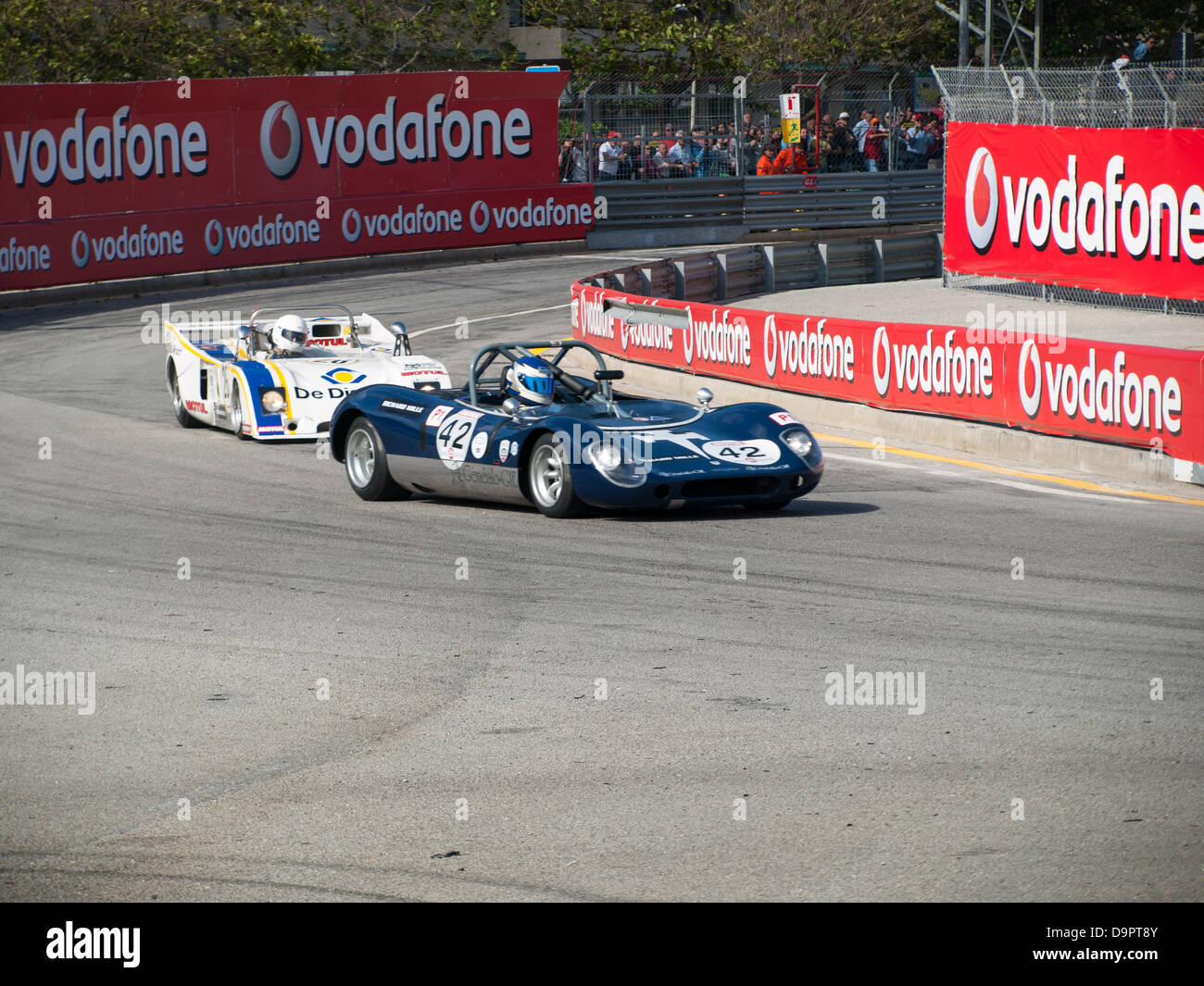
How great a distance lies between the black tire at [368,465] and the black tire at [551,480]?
1443 millimetres

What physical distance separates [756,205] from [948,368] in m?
19.8

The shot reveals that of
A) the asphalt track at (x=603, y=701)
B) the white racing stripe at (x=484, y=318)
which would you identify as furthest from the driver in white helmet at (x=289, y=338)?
the white racing stripe at (x=484, y=318)

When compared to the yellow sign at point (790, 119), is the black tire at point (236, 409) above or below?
below

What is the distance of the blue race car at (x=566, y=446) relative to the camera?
34.4 feet

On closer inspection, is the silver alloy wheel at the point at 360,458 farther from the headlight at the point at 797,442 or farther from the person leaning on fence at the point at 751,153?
the person leaning on fence at the point at 751,153

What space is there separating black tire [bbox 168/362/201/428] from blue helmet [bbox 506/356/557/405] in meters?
5.43

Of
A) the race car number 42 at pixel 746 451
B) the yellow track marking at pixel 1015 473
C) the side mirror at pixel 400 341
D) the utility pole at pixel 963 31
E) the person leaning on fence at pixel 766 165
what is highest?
the utility pole at pixel 963 31

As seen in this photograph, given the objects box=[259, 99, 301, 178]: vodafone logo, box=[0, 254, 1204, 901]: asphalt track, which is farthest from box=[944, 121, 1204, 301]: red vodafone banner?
box=[259, 99, 301, 178]: vodafone logo

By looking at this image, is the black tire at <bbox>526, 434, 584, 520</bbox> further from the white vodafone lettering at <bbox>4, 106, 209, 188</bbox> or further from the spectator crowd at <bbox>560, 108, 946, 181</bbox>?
the spectator crowd at <bbox>560, 108, 946, 181</bbox>

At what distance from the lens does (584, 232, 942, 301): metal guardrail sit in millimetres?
23797

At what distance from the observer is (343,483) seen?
42.3 ft

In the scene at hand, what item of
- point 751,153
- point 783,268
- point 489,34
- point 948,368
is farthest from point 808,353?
point 489,34
